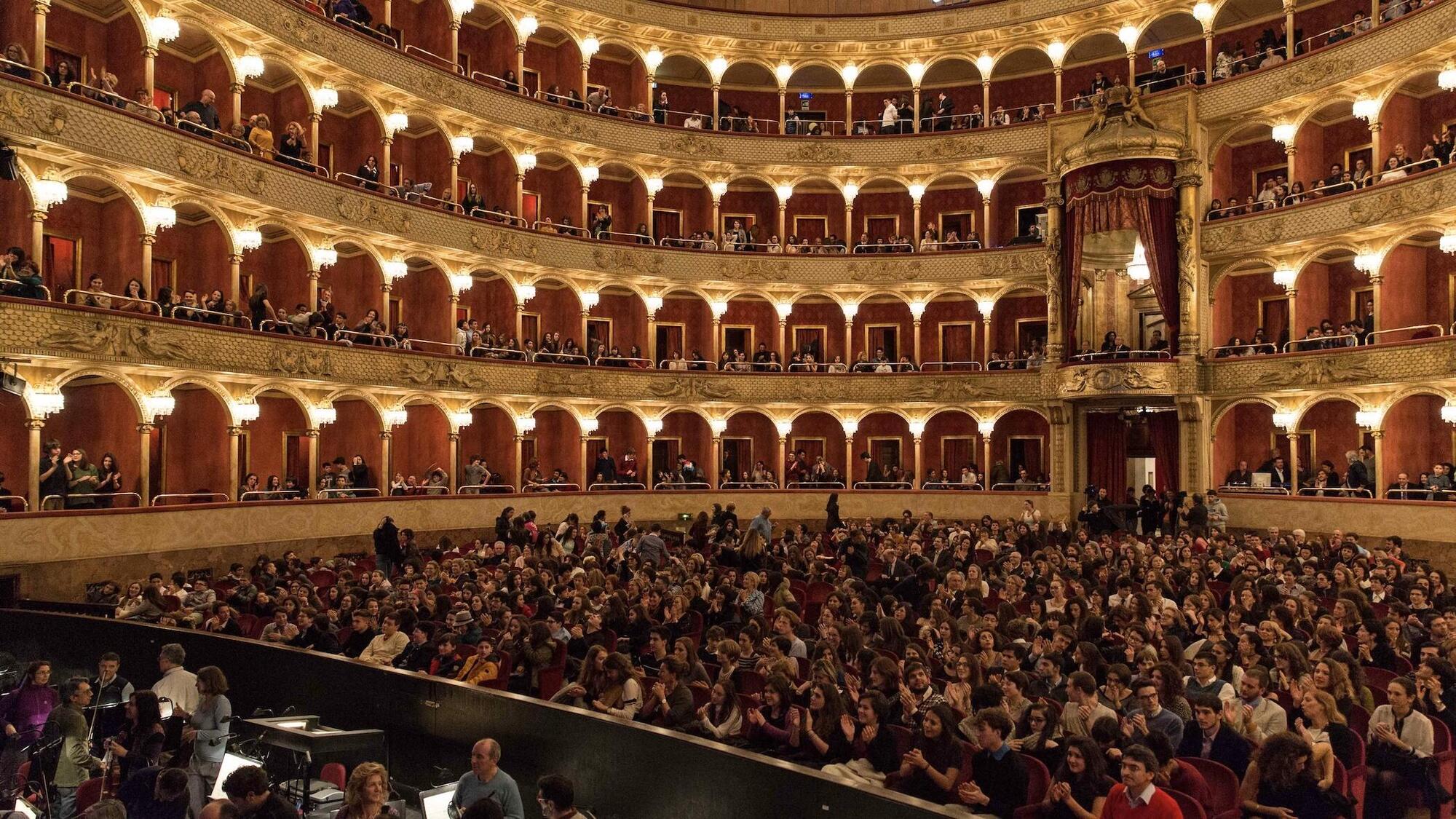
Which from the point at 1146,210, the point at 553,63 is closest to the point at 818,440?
the point at 1146,210

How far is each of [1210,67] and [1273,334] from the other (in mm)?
7601

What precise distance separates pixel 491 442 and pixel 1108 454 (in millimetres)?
18240

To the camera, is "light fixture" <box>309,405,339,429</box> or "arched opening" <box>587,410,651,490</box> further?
"arched opening" <box>587,410,651,490</box>

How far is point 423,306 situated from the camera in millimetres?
29688

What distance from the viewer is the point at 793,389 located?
33.7 m

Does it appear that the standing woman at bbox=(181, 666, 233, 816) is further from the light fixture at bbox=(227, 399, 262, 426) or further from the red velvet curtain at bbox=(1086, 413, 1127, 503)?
the red velvet curtain at bbox=(1086, 413, 1127, 503)

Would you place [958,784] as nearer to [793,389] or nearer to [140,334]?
[140,334]

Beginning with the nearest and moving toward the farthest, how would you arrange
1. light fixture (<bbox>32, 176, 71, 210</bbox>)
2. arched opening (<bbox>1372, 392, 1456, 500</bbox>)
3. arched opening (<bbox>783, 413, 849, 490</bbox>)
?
light fixture (<bbox>32, 176, 71, 210</bbox>) < arched opening (<bbox>1372, 392, 1456, 500</bbox>) < arched opening (<bbox>783, 413, 849, 490</bbox>)

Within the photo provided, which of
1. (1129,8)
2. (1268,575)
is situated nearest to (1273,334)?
(1129,8)

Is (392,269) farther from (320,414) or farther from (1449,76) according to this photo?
(1449,76)

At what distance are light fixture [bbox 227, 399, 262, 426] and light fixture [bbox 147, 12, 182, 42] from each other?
287 inches

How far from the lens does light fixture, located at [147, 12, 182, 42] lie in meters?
20.7

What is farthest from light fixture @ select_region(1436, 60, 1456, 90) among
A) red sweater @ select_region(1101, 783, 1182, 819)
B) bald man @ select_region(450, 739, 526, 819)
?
bald man @ select_region(450, 739, 526, 819)

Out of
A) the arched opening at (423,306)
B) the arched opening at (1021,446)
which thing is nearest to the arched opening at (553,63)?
the arched opening at (423,306)
